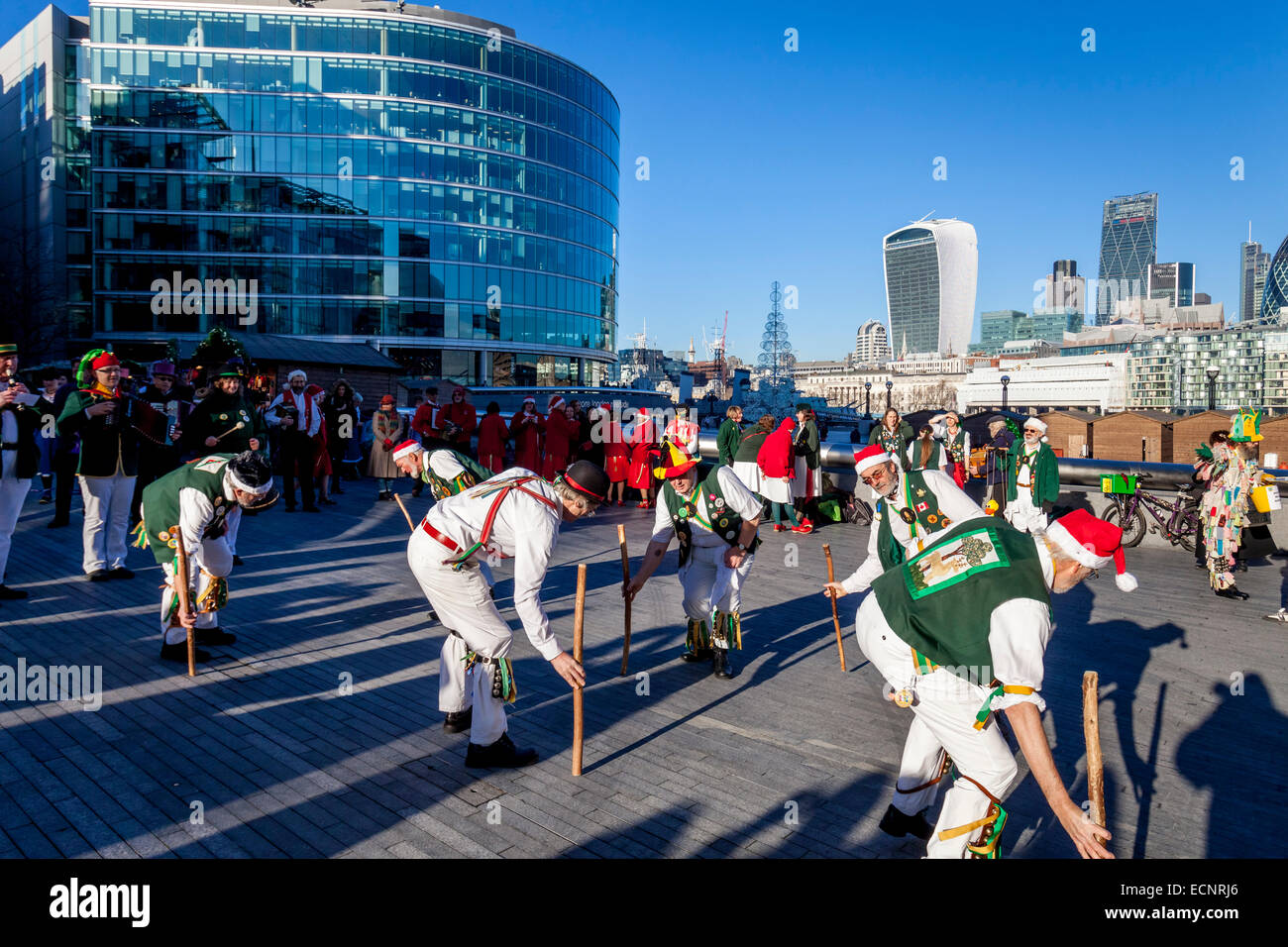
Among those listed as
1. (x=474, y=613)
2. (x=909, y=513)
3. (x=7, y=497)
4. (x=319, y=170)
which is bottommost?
(x=474, y=613)

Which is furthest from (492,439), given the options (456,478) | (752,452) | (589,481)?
(589,481)

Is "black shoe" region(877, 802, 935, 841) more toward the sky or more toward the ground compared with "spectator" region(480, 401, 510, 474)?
more toward the ground

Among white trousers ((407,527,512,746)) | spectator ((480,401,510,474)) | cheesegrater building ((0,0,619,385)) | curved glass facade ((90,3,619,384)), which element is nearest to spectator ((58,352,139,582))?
white trousers ((407,527,512,746))

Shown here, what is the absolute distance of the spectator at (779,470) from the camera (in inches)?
547

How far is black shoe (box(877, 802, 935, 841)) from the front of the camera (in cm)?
416

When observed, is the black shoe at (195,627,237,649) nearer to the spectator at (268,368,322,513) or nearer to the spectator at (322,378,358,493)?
the spectator at (268,368,322,513)

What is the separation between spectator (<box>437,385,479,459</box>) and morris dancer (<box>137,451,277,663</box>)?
27.0 feet

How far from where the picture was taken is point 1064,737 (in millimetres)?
5512

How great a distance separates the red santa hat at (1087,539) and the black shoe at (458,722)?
3.76 meters

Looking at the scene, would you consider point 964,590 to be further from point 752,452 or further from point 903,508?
point 752,452

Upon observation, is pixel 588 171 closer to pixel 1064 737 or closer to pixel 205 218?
pixel 205 218

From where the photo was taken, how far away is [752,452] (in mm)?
14102

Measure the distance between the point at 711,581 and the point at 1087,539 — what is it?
151 inches

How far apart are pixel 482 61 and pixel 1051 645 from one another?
69.4 metres
